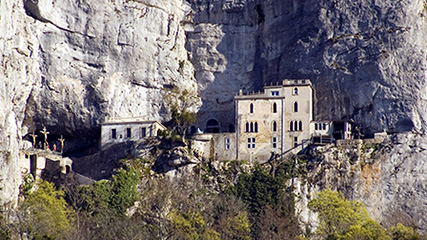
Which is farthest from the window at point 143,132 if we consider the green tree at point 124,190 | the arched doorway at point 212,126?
the arched doorway at point 212,126

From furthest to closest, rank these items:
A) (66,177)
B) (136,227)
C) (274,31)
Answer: (274,31) → (66,177) → (136,227)

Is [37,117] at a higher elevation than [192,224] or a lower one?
higher

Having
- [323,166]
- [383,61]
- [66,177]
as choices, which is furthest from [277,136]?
[66,177]

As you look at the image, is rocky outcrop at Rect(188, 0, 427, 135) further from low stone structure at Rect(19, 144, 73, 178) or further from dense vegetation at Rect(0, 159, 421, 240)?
low stone structure at Rect(19, 144, 73, 178)


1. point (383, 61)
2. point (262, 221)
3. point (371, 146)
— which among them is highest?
point (383, 61)

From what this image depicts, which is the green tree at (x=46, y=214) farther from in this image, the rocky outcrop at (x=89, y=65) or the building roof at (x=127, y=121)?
the building roof at (x=127, y=121)

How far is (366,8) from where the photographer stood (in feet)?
320

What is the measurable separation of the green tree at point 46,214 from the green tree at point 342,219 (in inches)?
784

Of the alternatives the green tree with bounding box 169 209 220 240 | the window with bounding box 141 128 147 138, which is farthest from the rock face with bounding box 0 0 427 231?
the green tree with bounding box 169 209 220 240

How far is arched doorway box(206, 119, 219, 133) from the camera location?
100 metres

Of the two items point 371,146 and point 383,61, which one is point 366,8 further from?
point 371,146

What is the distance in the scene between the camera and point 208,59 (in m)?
104

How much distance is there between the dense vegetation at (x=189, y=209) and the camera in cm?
8200

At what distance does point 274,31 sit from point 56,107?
21.5 metres
